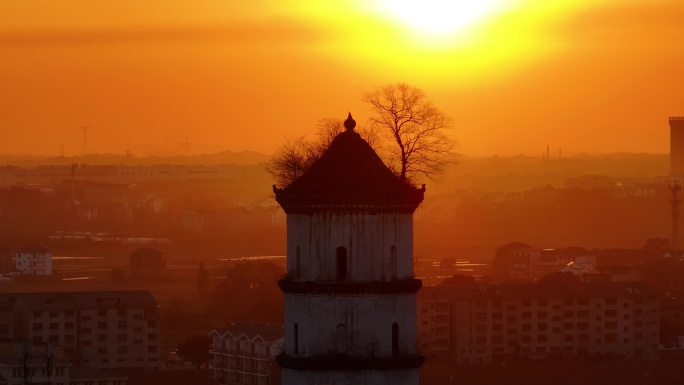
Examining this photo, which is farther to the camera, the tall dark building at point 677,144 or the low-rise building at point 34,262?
the tall dark building at point 677,144

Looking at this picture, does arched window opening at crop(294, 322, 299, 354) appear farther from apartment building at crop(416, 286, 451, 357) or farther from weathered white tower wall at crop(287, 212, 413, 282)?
apartment building at crop(416, 286, 451, 357)

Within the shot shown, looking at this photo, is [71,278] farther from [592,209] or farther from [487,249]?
[592,209]

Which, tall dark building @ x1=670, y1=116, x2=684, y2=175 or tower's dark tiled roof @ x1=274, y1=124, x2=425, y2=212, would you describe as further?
tall dark building @ x1=670, y1=116, x2=684, y2=175

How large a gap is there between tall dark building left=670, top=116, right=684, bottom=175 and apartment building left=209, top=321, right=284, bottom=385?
403 ft

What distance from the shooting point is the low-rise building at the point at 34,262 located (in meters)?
104

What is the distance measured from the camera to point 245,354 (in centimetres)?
6003

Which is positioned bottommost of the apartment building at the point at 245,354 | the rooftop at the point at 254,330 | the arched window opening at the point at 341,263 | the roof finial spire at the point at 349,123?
the apartment building at the point at 245,354

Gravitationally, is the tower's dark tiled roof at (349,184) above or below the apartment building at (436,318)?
above

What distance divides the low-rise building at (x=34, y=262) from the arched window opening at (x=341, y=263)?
87538 millimetres

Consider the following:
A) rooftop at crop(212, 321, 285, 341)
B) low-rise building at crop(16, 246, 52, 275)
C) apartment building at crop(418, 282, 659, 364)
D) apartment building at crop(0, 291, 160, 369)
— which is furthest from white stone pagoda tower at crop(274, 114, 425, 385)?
low-rise building at crop(16, 246, 52, 275)

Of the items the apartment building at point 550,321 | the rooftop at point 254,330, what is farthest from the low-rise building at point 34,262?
the rooftop at point 254,330

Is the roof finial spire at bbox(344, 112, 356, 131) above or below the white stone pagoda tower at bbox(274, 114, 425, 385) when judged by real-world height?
above

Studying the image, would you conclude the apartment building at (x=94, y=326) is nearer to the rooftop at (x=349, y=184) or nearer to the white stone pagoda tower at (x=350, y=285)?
the rooftop at (x=349, y=184)

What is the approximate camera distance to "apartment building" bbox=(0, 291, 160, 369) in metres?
67.6
